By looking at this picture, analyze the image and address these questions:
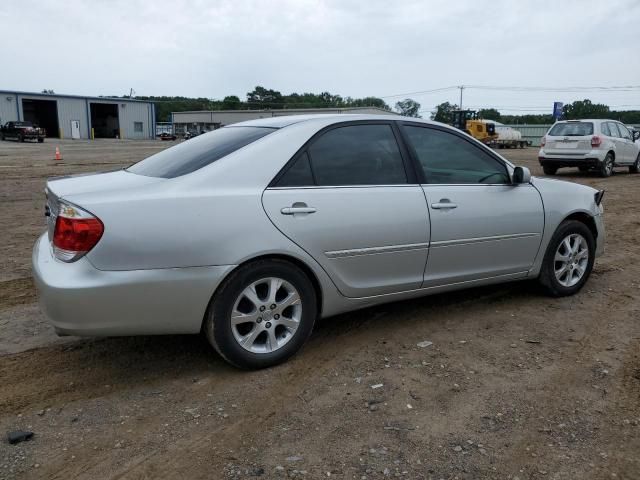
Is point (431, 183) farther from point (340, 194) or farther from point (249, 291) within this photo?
point (249, 291)

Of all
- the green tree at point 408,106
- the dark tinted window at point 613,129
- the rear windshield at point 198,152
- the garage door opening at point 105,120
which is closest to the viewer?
the rear windshield at point 198,152

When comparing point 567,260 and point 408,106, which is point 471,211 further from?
point 408,106

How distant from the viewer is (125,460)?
2.67 m

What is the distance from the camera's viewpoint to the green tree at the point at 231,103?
115 m

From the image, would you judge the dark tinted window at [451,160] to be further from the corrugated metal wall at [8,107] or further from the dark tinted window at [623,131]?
the corrugated metal wall at [8,107]

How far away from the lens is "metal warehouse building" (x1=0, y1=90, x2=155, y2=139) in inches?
2205

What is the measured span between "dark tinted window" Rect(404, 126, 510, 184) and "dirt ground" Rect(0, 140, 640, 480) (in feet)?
3.63

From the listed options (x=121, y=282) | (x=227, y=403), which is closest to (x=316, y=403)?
(x=227, y=403)

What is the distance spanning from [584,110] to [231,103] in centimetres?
6547

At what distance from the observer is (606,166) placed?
1597 cm

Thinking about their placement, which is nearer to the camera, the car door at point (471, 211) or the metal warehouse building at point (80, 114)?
the car door at point (471, 211)

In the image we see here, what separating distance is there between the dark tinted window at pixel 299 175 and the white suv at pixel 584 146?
13.8 metres

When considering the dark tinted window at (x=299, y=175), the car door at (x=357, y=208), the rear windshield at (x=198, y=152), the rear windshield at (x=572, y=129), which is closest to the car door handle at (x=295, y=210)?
the car door at (x=357, y=208)

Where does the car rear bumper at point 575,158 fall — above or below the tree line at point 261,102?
below
